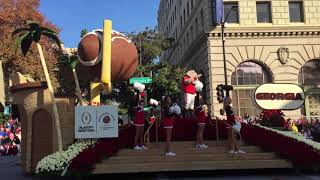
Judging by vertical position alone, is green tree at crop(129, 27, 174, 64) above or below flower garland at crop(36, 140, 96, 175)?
above

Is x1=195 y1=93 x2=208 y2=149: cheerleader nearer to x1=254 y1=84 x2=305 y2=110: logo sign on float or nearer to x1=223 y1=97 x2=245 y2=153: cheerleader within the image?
x1=223 y1=97 x2=245 y2=153: cheerleader

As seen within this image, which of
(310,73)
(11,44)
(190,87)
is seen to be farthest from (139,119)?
(11,44)

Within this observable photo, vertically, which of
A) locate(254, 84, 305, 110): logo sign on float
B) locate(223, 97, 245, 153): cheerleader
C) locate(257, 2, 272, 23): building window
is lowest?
locate(223, 97, 245, 153): cheerleader

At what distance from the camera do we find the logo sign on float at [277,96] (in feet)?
61.0

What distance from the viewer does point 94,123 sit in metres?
13.6

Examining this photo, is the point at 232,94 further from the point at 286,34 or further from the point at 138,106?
the point at 138,106

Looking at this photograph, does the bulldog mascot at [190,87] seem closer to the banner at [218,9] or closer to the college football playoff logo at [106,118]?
the college football playoff logo at [106,118]

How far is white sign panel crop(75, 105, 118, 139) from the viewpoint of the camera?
44.4ft

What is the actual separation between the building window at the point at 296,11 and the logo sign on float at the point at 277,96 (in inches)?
771

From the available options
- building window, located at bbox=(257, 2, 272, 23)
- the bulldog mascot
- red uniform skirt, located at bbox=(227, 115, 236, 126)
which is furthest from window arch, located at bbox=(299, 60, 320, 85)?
red uniform skirt, located at bbox=(227, 115, 236, 126)

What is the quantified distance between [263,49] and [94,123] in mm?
24635

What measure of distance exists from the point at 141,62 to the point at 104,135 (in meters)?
26.5

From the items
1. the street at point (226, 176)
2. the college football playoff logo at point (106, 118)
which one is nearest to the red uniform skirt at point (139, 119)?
the college football playoff logo at point (106, 118)

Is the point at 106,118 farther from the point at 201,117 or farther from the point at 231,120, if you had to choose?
the point at 231,120
